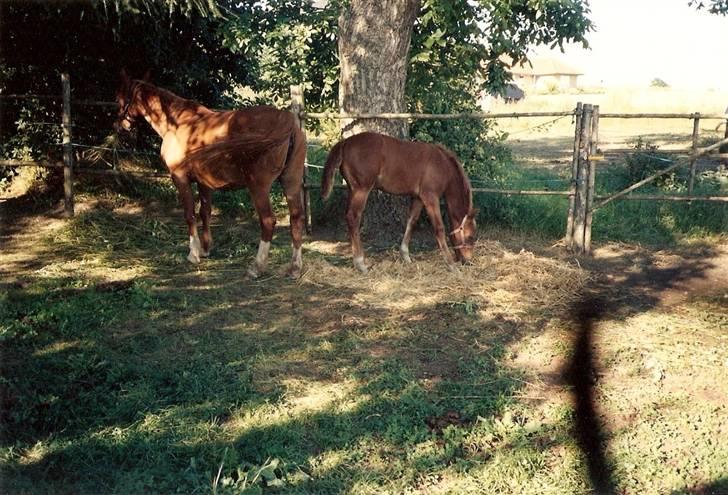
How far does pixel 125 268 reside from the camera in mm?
6875

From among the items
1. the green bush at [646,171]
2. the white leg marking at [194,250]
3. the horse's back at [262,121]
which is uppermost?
the horse's back at [262,121]

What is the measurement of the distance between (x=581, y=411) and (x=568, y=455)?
530 millimetres

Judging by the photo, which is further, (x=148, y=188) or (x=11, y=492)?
(x=148, y=188)

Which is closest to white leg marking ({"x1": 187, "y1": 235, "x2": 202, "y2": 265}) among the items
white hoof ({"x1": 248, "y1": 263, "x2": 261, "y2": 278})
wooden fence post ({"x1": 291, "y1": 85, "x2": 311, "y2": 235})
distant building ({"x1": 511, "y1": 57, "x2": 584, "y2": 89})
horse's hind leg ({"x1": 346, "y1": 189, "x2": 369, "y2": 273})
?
white hoof ({"x1": 248, "y1": 263, "x2": 261, "y2": 278})

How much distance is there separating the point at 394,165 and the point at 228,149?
1.68 metres

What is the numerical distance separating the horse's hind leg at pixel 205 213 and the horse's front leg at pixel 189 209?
0.13 meters

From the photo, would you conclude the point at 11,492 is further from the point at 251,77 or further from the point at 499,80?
the point at 251,77

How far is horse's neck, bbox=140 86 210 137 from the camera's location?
274 inches

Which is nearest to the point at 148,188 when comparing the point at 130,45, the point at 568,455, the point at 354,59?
the point at 130,45

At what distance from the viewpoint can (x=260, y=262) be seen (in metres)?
6.70

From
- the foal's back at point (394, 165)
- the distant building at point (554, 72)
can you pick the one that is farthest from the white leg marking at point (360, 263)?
the distant building at point (554, 72)

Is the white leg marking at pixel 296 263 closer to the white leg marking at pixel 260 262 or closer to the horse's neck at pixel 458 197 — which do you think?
the white leg marking at pixel 260 262

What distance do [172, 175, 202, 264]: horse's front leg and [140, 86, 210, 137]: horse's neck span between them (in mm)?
553

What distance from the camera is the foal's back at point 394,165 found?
6840 millimetres
